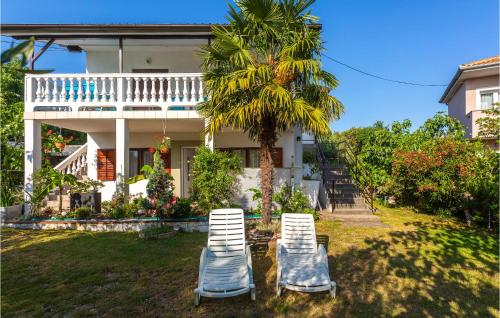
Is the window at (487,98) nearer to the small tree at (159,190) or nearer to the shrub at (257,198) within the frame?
the shrub at (257,198)

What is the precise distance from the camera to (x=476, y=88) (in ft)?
48.4

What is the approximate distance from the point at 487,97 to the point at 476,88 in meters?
0.75

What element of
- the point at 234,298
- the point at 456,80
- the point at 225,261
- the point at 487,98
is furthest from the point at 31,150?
the point at 487,98

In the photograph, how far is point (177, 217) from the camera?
9367 mm

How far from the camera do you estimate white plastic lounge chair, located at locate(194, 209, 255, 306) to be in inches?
182

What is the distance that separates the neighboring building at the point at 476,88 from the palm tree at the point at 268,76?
35.3 feet

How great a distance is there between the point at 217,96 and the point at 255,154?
5579 mm

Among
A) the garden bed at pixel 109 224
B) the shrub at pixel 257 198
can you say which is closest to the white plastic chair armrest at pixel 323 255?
the garden bed at pixel 109 224

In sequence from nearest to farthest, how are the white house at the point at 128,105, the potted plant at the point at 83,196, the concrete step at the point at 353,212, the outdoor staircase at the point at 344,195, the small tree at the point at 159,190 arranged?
the small tree at the point at 159,190 → the potted plant at the point at 83,196 → the white house at the point at 128,105 → the concrete step at the point at 353,212 → the outdoor staircase at the point at 344,195

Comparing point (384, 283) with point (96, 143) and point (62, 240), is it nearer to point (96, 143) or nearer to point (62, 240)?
point (62, 240)

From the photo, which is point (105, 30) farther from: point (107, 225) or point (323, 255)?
point (323, 255)

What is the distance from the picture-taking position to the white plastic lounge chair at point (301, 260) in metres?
4.79

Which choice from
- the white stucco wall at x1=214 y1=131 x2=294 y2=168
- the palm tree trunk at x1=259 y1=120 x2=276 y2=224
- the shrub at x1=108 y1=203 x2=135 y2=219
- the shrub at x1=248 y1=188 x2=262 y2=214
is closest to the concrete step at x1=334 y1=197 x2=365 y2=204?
the white stucco wall at x1=214 y1=131 x2=294 y2=168

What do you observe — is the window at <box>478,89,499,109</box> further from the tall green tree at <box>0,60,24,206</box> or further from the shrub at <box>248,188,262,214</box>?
the tall green tree at <box>0,60,24,206</box>
